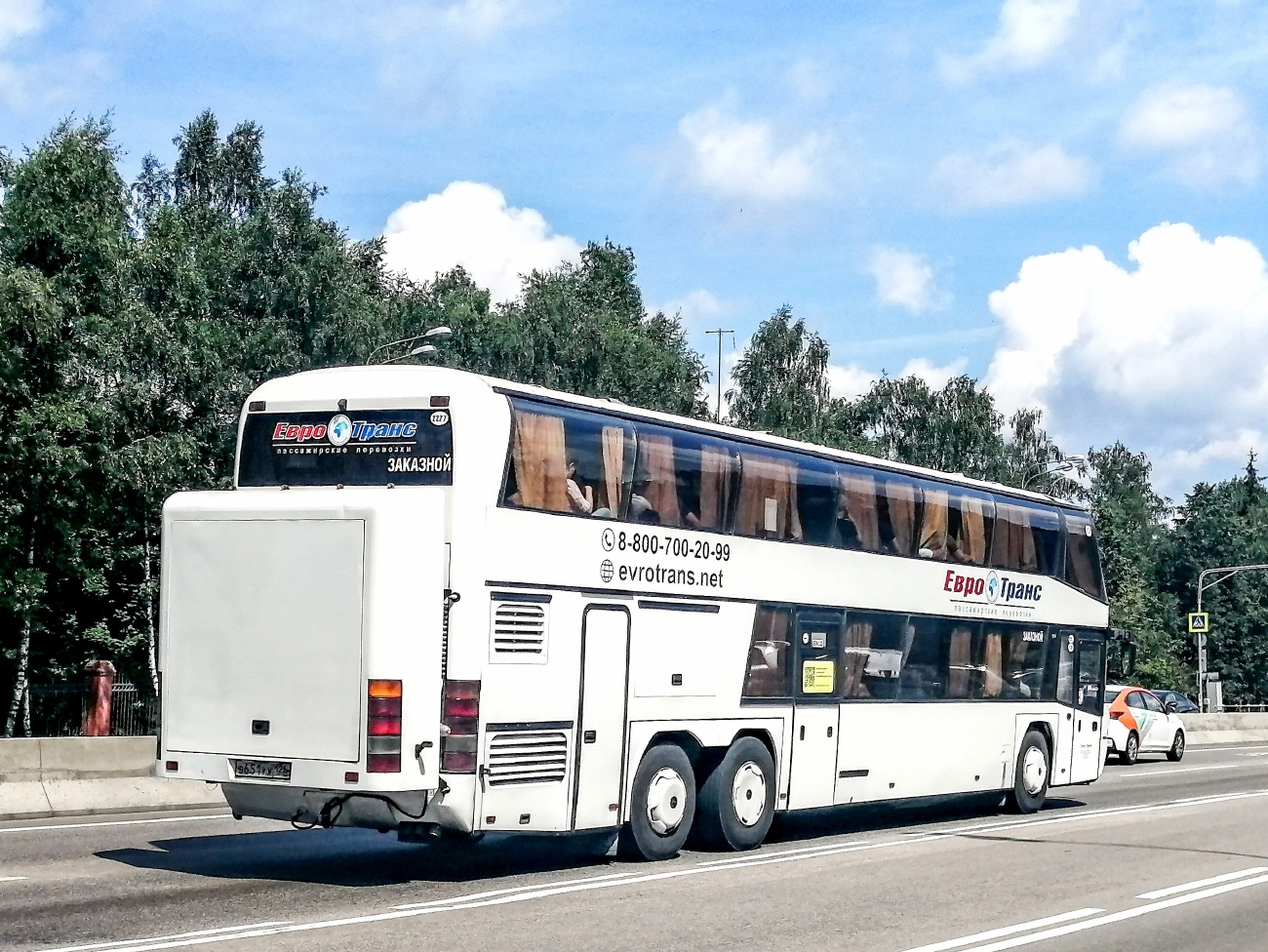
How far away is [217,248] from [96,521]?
13.7 metres

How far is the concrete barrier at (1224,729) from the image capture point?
51812 mm

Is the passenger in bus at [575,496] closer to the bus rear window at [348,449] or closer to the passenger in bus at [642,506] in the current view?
the passenger in bus at [642,506]

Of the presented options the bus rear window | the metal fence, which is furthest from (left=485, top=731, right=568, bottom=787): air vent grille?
the metal fence

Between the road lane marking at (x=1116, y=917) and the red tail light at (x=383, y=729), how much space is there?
164 inches

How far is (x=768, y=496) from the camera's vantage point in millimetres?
17031

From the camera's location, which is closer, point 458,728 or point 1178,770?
point 458,728

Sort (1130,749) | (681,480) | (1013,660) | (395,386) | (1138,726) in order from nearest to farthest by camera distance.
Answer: (395,386)
(681,480)
(1013,660)
(1130,749)
(1138,726)

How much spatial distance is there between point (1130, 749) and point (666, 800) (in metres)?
25.7

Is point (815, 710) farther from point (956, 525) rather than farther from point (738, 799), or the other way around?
point (956, 525)

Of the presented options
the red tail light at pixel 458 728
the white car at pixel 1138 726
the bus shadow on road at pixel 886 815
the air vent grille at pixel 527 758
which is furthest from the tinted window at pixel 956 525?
the white car at pixel 1138 726

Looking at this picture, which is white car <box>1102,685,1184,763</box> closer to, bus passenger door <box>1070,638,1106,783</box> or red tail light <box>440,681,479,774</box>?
bus passenger door <box>1070,638,1106,783</box>

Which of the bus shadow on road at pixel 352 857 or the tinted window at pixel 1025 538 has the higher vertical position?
the tinted window at pixel 1025 538

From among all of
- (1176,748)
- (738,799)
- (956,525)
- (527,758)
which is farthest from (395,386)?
(1176,748)

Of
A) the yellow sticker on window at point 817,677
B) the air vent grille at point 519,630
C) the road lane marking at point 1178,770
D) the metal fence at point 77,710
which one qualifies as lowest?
the road lane marking at point 1178,770
